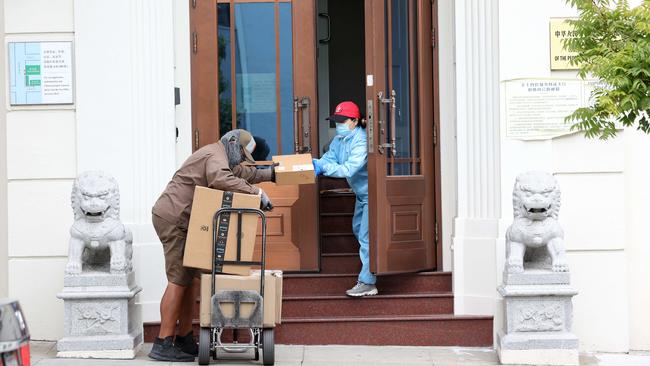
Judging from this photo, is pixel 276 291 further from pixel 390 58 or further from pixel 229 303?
pixel 390 58

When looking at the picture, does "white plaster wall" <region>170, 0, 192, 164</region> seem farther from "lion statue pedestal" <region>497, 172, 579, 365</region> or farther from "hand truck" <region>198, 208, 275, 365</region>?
"lion statue pedestal" <region>497, 172, 579, 365</region>

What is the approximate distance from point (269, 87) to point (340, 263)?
66.9 inches

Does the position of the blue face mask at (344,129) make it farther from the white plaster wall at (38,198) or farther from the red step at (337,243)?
the white plaster wall at (38,198)

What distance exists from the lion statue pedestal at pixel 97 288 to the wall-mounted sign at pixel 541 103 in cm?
323

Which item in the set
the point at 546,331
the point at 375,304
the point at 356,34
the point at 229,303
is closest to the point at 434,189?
the point at 375,304

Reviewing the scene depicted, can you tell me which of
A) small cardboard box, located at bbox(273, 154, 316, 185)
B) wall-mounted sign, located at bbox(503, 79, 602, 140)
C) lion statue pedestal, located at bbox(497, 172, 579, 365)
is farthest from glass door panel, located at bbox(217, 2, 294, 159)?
lion statue pedestal, located at bbox(497, 172, 579, 365)

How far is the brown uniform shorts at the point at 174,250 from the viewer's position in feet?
27.0

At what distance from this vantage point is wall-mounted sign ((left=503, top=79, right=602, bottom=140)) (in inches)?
352

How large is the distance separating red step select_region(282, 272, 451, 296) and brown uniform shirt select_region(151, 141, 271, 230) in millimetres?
1569

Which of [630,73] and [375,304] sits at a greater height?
[630,73]

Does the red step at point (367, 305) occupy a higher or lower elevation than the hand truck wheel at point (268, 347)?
higher

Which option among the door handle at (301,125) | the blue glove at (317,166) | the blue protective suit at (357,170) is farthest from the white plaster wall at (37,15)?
the blue protective suit at (357,170)

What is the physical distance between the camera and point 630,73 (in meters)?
6.61

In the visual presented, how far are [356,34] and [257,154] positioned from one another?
4373mm
